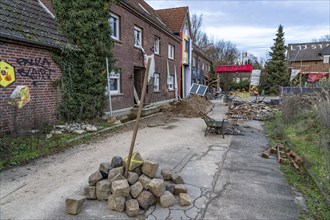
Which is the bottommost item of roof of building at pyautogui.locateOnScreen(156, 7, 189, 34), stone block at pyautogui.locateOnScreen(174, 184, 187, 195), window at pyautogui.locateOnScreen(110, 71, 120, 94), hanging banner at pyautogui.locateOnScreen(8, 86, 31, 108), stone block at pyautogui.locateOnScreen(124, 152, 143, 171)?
stone block at pyautogui.locateOnScreen(174, 184, 187, 195)

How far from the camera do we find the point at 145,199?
3547 mm

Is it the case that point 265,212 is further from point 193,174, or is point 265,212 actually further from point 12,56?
point 12,56

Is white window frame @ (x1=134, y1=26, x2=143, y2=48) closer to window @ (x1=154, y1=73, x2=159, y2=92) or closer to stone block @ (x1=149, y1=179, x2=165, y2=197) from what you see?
window @ (x1=154, y1=73, x2=159, y2=92)

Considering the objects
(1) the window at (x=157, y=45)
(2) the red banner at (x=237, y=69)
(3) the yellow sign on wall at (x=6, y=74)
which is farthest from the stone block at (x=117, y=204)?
(2) the red banner at (x=237, y=69)

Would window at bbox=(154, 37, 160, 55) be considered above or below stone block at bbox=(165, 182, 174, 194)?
above

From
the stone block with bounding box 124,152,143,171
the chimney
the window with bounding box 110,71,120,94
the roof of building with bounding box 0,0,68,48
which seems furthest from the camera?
the window with bounding box 110,71,120,94

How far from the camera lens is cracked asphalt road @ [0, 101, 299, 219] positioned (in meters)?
3.53

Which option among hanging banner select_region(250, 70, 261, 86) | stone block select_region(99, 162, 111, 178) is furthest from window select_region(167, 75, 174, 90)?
stone block select_region(99, 162, 111, 178)

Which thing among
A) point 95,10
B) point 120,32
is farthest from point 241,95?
point 95,10

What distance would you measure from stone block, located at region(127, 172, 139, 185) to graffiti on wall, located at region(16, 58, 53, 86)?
5.68 m

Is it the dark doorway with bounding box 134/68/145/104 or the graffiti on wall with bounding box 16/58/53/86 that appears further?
the dark doorway with bounding box 134/68/145/104

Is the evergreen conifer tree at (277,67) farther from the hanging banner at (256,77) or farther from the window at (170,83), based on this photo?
the window at (170,83)

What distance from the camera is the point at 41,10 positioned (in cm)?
937

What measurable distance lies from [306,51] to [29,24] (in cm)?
5708
